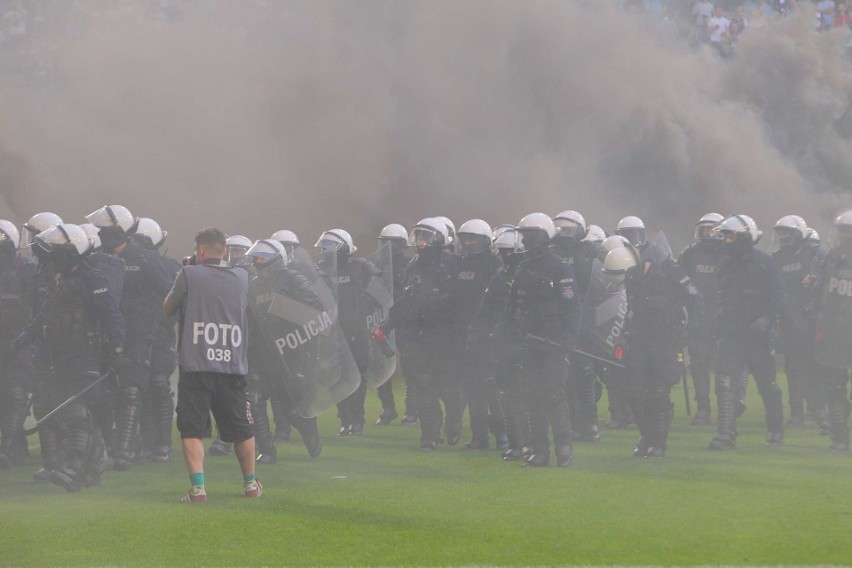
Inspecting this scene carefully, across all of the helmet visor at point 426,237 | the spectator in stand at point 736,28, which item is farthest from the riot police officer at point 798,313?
the spectator in stand at point 736,28

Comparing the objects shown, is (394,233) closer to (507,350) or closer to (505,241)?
(505,241)

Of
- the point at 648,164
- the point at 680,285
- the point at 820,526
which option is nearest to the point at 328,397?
the point at 680,285

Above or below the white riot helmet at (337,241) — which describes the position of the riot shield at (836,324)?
below

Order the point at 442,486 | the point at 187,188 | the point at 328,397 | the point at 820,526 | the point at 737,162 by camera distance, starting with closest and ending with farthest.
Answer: the point at 820,526, the point at 442,486, the point at 328,397, the point at 187,188, the point at 737,162

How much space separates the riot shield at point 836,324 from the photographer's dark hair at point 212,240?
5.42m

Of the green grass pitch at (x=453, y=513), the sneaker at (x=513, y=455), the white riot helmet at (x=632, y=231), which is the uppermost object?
the white riot helmet at (x=632, y=231)

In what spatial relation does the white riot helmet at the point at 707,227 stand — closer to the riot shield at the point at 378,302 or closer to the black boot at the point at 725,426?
the black boot at the point at 725,426

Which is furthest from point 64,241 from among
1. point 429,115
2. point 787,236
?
point 429,115

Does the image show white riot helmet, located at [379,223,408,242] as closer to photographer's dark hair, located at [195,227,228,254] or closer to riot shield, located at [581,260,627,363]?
riot shield, located at [581,260,627,363]

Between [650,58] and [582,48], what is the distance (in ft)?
4.89

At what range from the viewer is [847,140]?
3005cm

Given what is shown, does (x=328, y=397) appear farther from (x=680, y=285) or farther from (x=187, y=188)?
(x=187, y=188)

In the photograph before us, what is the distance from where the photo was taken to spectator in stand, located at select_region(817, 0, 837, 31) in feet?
99.8

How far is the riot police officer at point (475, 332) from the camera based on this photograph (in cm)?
1209
